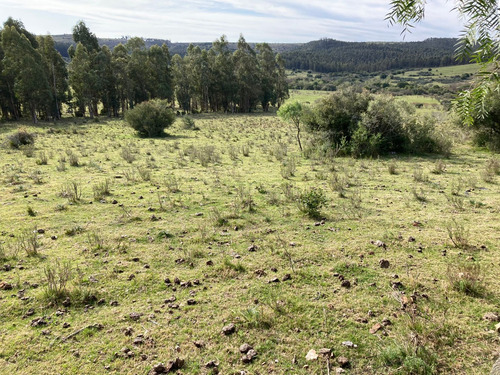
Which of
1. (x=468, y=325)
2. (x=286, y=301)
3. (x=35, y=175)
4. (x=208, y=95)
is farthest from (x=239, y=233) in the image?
(x=208, y=95)

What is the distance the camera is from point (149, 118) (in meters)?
27.0

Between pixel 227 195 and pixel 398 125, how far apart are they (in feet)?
40.6

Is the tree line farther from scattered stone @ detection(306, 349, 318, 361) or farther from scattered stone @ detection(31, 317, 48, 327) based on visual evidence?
scattered stone @ detection(306, 349, 318, 361)

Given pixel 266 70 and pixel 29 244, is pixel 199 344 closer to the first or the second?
pixel 29 244

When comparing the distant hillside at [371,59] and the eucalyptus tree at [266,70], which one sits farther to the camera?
the distant hillside at [371,59]

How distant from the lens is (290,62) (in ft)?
567

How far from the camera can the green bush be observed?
88.7 ft

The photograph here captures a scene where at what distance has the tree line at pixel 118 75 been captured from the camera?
107ft

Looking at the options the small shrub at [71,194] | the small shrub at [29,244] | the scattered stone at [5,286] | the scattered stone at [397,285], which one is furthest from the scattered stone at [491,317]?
the small shrub at [71,194]

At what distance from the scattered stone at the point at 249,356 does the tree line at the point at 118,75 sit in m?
39.0

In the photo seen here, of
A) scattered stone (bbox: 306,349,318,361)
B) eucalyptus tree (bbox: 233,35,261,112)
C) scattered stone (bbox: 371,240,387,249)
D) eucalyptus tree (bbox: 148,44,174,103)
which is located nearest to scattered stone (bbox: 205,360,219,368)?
scattered stone (bbox: 306,349,318,361)

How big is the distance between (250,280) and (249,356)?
61.1 inches

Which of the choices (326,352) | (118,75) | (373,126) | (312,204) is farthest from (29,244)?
(118,75)

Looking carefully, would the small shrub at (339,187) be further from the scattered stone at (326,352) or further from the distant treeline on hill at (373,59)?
the distant treeline on hill at (373,59)
